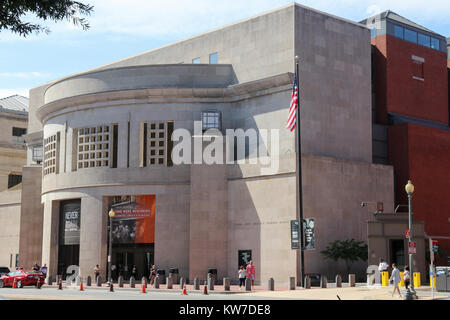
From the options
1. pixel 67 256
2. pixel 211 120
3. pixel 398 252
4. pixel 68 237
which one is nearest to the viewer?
pixel 398 252

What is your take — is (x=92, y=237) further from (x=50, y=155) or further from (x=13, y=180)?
(x=13, y=180)

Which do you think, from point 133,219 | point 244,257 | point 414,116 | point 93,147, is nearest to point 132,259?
point 133,219

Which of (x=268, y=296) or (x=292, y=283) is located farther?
(x=292, y=283)

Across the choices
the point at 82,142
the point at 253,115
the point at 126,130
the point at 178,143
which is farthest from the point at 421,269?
the point at 82,142

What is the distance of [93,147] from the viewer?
2244 inches

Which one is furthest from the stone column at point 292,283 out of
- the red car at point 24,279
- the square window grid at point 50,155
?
the square window grid at point 50,155

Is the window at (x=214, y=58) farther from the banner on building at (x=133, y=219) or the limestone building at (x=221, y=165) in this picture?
the banner on building at (x=133, y=219)

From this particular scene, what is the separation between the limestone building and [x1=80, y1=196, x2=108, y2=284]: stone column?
110 millimetres

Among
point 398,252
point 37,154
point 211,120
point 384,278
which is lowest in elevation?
point 384,278

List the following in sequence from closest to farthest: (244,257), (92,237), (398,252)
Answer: (398,252)
(244,257)
(92,237)

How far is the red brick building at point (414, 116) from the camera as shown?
53875mm

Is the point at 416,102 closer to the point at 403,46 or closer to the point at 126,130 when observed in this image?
the point at 403,46

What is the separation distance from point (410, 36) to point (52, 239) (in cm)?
3420

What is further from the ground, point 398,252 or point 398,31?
point 398,31
